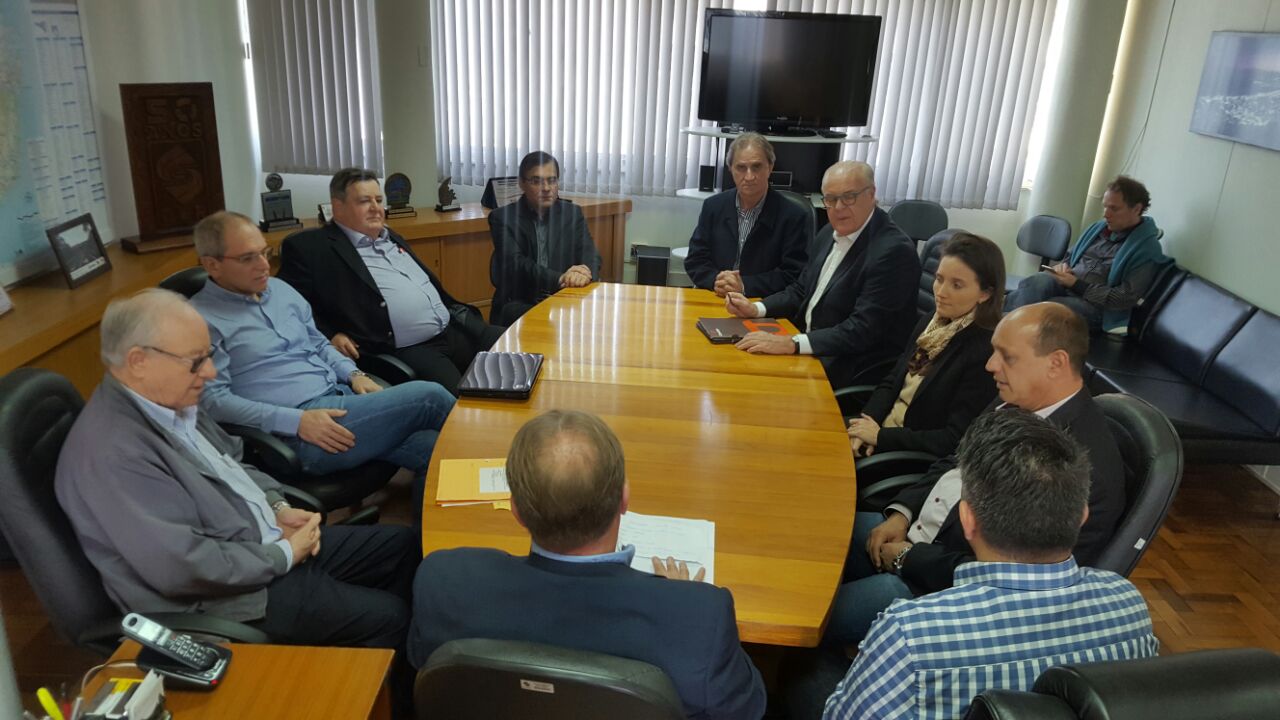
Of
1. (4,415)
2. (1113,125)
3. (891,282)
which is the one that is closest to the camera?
(4,415)

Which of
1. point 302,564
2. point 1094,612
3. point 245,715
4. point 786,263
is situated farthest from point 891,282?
point 245,715

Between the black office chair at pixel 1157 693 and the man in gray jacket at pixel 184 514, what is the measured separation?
1.50 m

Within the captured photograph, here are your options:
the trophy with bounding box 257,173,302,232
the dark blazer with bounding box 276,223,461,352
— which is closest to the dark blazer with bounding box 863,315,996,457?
the dark blazer with bounding box 276,223,461,352

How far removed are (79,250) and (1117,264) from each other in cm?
492

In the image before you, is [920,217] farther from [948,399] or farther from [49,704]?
[49,704]

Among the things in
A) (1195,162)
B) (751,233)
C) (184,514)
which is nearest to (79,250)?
(184,514)

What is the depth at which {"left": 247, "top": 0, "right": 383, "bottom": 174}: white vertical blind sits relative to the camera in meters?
6.13

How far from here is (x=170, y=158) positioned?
A: 3.57m

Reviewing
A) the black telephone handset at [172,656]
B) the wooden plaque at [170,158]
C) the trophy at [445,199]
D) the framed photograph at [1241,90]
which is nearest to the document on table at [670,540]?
the black telephone handset at [172,656]

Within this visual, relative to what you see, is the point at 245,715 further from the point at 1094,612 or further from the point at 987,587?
the point at 1094,612

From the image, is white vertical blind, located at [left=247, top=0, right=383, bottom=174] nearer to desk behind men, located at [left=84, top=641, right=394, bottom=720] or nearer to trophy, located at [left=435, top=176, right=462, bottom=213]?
trophy, located at [left=435, top=176, right=462, bottom=213]

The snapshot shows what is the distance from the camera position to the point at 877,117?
19.9 feet

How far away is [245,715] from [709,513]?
3.38 ft

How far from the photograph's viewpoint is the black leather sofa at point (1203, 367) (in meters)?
3.38
